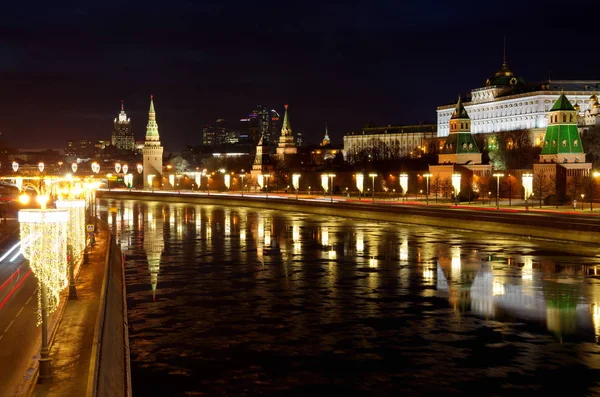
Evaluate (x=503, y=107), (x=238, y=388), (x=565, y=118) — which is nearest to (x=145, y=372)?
(x=238, y=388)

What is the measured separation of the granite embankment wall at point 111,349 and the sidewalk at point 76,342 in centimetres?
20

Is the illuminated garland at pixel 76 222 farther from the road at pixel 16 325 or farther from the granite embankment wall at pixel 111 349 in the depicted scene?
the granite embankment wall at pixel 111 349

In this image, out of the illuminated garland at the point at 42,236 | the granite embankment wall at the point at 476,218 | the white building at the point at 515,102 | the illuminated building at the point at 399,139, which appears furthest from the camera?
the illuminated building at the point at 399,139

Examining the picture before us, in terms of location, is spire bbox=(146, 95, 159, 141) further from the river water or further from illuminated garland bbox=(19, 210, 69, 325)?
illuminated garland bbox=(19, 210, 69, 325)

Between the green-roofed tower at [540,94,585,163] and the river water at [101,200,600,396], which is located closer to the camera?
the river water at [101,200,600,396]

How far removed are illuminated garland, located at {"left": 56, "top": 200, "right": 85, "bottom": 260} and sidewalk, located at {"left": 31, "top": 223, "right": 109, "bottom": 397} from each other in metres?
2.04

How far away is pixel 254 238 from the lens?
41.2m

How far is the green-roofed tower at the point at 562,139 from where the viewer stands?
69.6 meters

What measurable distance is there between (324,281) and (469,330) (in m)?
7.95

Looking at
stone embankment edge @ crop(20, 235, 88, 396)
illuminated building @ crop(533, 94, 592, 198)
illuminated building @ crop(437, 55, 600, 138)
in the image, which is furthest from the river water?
illuminated building @ crop(437, 55, 600, 138)

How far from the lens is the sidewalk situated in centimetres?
1213

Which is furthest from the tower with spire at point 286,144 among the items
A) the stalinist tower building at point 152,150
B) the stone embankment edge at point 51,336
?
the stone embankment edge at point 51,336

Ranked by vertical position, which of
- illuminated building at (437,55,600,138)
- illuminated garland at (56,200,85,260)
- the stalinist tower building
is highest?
illuminated building at (437,55,600,138)

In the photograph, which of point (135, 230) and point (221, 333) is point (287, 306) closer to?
point (221, 333)
